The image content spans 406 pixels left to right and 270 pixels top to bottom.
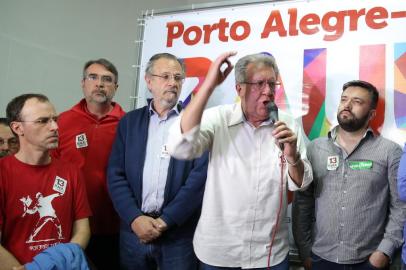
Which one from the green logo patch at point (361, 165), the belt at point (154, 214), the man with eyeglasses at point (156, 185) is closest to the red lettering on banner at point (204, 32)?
the man with eyeglasses at point (156, 185)

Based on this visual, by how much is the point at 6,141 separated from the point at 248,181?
5.39 feet

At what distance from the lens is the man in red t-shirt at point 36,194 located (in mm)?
1718

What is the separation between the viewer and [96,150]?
2299mm

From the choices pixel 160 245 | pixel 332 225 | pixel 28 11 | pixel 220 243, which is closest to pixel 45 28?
pixel 28 11

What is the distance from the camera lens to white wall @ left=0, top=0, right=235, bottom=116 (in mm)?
2510

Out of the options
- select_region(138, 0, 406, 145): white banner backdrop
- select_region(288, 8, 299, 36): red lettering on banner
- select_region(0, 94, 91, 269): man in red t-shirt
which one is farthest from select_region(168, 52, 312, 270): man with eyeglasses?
select_region(288, 8, 299, 36): red lettering on banner

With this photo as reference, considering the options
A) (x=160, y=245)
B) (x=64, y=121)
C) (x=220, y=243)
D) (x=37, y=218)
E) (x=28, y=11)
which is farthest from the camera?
(x=28, y=11)

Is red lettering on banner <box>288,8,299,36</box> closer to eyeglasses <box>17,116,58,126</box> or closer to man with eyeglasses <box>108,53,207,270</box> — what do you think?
man with eyeglasses <box>108,53,207,270</box>

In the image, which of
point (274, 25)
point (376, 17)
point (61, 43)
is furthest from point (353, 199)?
point (61, 43)

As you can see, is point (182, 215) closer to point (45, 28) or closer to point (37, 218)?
point (37, 218)

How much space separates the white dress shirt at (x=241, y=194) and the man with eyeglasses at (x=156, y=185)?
11.0 inches

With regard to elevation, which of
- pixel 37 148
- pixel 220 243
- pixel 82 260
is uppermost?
pixel 37 148

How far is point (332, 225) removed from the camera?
6.10 feet

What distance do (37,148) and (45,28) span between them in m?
1.24
